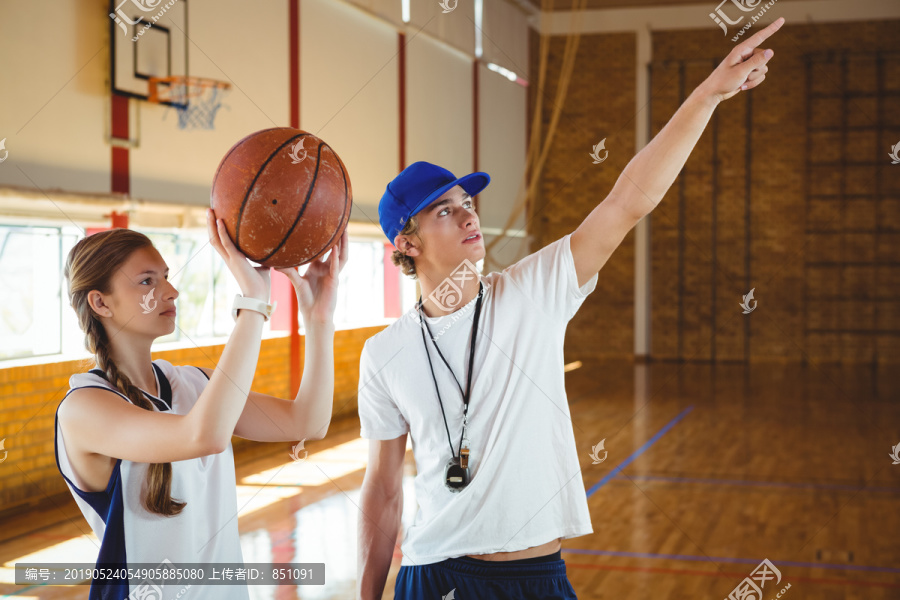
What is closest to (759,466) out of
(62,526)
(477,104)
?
(62,526)

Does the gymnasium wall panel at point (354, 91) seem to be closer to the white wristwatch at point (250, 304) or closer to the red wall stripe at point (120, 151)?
the red wall stripe at point (120, 151)

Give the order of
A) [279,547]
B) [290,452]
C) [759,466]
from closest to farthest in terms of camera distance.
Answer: [279,547], [759,466], [290,452]

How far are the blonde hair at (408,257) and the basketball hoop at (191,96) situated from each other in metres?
5.12

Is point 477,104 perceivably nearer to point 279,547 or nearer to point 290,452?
point 290,452

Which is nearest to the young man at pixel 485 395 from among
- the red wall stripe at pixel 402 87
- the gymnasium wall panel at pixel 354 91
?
the gymnasium wall panel at pixel 354 91

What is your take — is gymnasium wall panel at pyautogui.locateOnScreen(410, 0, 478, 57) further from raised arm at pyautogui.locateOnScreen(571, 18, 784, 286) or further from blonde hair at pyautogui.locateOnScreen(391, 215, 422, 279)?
raised arm at pyautogui.locateOnScreen(571, 18, 784, 286)

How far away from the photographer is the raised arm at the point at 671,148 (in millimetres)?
1677

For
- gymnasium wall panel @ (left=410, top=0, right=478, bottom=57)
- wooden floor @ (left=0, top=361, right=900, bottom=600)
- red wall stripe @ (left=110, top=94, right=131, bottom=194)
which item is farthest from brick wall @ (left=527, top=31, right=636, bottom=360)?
red wall stripe @ (left=110, top=94, right=131, bottom=194)

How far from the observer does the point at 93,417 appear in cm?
155

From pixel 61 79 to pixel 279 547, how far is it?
363 cm

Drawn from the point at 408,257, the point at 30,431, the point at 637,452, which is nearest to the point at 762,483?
the point at 637,452

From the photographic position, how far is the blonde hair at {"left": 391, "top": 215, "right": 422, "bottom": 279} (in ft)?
6.88

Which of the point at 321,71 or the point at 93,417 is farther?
the point at 321,71

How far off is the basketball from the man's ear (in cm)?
24
